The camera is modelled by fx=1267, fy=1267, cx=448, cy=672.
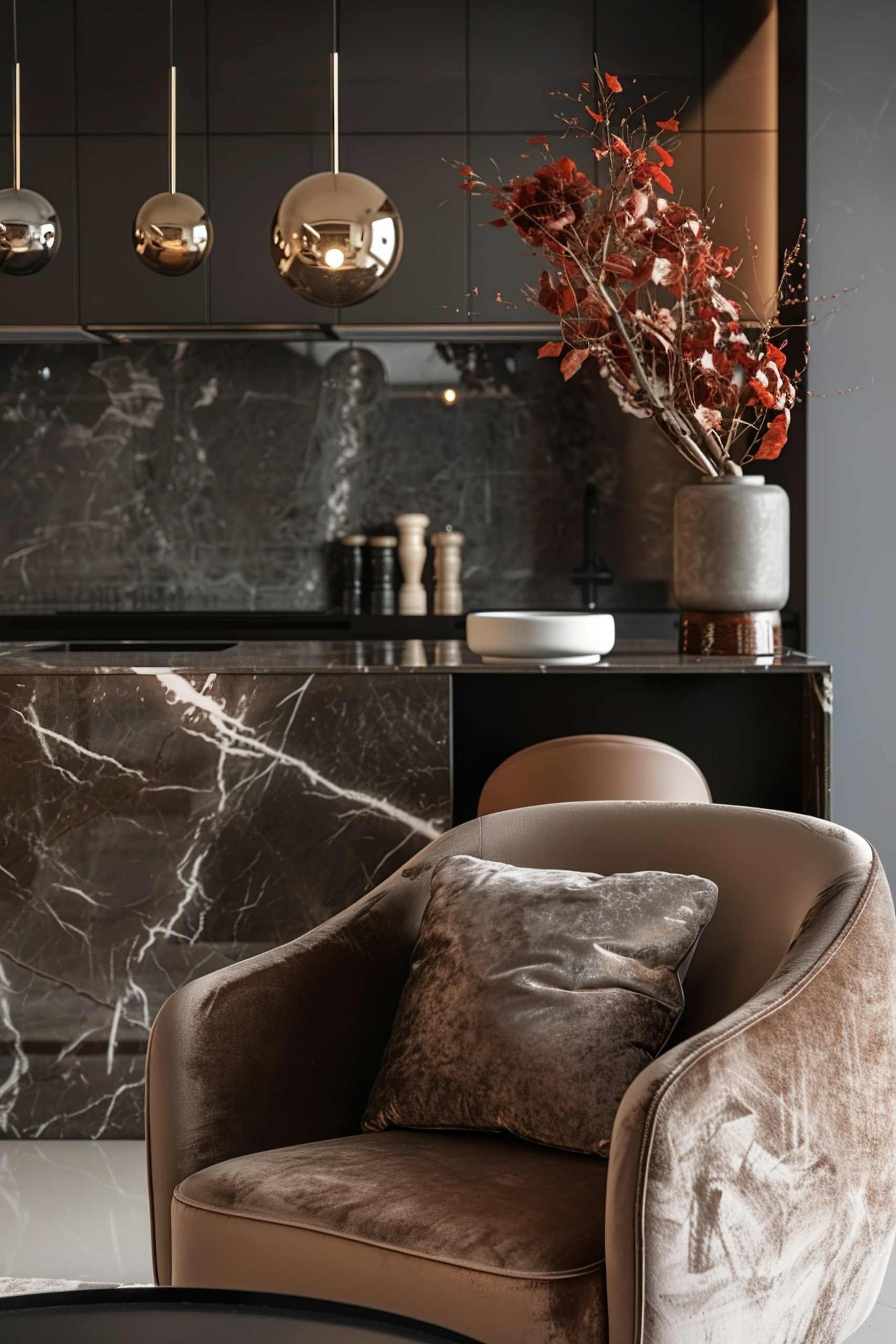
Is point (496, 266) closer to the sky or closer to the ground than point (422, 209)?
closer to the ground

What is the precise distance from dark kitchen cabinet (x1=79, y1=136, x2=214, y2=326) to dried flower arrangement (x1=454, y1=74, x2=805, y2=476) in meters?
2.07

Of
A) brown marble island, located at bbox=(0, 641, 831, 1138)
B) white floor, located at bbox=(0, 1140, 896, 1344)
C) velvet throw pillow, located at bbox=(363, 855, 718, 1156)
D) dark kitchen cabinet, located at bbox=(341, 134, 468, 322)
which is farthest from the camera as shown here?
dark kitchen cabinet, located at bbox=(341, 134, 468, 322)

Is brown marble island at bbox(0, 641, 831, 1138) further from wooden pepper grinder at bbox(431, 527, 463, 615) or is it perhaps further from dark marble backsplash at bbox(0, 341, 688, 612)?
dark marble backsplash at bbox(0, 341, 688, 612)

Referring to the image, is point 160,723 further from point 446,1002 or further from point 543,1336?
point 543,1336

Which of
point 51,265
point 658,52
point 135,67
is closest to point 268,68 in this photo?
point 135,67

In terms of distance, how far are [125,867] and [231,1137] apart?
3.42ft

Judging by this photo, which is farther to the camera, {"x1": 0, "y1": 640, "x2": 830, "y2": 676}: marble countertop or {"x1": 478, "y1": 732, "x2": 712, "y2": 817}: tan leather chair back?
{"x1": 0, "y1": 640, "x2": 830, "y2": 676}: marble countertop

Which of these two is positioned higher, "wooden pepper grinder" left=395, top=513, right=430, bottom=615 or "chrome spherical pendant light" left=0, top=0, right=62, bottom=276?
"chrome spherical pendant light" left=0, top=0, right=62, bottom=276

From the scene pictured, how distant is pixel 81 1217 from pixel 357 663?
3.51ft

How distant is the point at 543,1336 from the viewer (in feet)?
3.66

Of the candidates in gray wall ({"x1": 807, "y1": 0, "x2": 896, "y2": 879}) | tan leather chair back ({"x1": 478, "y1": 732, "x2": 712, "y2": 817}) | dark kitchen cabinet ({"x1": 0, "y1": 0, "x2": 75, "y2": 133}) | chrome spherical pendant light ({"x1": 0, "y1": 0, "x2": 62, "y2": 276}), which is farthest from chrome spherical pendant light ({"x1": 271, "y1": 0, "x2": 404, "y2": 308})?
dark kitchen cabinet ({"x1": 0, "y1": 0, "x2": 75, "y2": 133})

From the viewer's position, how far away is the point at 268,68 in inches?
162

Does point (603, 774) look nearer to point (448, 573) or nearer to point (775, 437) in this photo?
point (775, 437)

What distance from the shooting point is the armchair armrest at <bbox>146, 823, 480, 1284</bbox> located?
4.61ft
